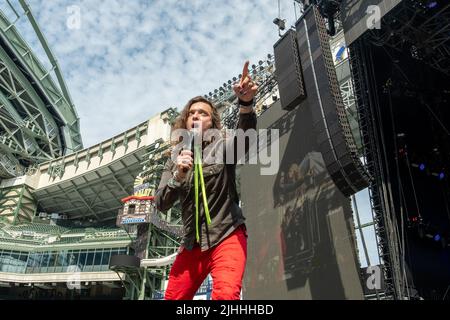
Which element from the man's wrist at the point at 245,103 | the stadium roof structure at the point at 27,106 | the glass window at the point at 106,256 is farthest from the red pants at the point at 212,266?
the stadium roof structure at the point at 27,106

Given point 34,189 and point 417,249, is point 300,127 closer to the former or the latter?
point 417,249

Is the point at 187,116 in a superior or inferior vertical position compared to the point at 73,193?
inferior

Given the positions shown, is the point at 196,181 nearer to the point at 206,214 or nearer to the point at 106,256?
the point at 206,214

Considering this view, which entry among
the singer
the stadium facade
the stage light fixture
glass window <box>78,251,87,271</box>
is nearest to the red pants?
the singer

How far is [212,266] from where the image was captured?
2.42 meters

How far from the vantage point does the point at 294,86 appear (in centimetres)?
1232

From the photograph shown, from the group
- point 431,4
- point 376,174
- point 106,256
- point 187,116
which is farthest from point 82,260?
point 187,116

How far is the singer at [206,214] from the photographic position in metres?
2.38

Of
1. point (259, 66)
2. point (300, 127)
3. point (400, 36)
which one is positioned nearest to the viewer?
point (400, 36)

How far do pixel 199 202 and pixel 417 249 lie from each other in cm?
1011

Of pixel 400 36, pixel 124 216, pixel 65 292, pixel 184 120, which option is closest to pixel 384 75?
pixel 400 36

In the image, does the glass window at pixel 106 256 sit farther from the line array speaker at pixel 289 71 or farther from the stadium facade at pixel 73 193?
the line array speaker at pixel 289 71

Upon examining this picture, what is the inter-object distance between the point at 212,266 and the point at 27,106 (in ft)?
157

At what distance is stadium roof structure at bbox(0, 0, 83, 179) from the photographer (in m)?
41.2
